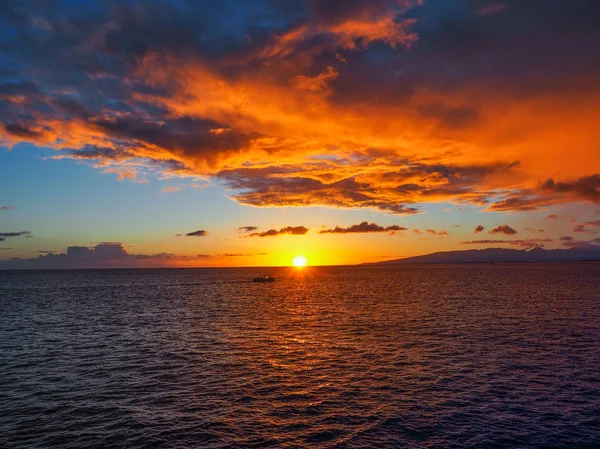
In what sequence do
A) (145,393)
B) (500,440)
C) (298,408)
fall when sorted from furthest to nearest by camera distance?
(145,393), (298,408), (500,440)

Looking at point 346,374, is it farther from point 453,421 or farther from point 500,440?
point 500,440

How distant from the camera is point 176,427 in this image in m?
32.2

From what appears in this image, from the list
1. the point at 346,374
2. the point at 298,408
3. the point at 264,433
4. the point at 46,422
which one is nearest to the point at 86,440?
the point at 46,422

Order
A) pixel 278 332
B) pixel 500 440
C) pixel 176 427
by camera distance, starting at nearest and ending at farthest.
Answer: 1. pixel 500 440
2. pixel 176 427
3. pixel 278 332

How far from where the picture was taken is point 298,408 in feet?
118

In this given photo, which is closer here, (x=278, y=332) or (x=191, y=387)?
(x=191, y=387)

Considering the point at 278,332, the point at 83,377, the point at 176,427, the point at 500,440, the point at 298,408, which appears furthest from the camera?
the point at 278,332

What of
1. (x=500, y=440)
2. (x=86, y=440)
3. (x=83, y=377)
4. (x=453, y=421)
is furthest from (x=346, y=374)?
(x=83, y=377)

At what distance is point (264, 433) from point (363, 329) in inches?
1717

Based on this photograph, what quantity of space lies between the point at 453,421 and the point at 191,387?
24212 millimetres

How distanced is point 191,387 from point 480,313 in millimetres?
68187

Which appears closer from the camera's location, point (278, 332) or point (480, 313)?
point (278, 332)

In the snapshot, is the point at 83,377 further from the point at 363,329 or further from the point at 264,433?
the point at 363,329

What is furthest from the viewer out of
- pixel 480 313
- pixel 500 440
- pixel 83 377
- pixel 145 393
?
pixel 480 313
